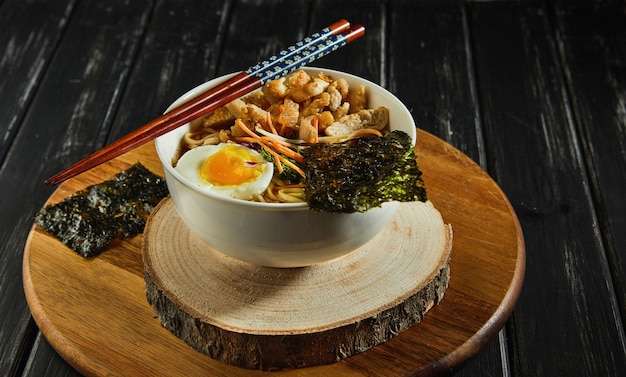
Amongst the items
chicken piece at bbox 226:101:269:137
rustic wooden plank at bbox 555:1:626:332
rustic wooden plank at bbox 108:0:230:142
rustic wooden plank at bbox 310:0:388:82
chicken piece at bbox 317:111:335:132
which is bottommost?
rustic wooden plank at bbox 108:0:230:142

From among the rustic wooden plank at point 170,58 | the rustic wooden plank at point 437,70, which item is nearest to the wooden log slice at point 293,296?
the rustic wooden plank at point 437,70

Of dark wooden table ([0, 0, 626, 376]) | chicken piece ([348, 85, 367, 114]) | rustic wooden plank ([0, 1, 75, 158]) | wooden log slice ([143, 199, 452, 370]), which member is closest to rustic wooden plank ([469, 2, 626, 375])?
dark wooden table ([0, 0, 626, 376])

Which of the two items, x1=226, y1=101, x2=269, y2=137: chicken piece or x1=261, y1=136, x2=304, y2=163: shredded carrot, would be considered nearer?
x1=261, y1=136, x2=304, y2=163: shredded carrot

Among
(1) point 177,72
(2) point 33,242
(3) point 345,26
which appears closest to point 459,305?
(3) point 345,26

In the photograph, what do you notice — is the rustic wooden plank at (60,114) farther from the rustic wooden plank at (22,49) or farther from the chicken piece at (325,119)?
the chicken piece at (325,119)

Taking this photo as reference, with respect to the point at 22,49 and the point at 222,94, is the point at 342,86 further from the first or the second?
the point at 22,49

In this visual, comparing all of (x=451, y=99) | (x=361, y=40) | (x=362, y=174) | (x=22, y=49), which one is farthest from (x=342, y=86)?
(x=22, y=49)

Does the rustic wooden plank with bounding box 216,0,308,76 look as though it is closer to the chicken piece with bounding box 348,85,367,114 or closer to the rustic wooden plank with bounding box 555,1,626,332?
the rustic wooden plank with bounding box 555,1,626,332
